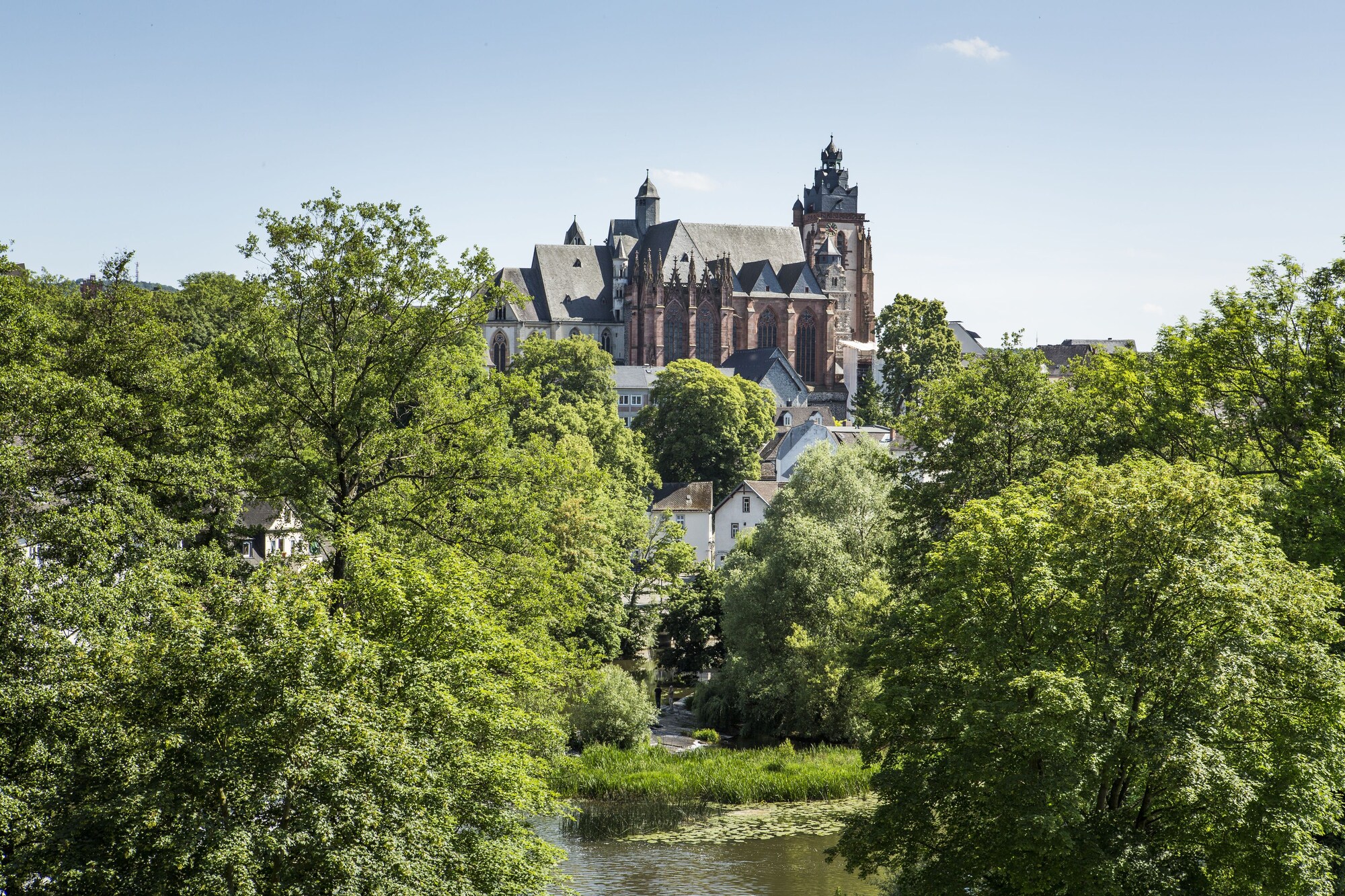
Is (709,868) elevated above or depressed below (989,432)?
below

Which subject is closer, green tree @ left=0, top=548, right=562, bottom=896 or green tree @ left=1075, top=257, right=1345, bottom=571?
green tree @ left=0, top=548, right=562, bottom=896

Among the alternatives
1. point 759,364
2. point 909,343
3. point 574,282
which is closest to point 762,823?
point 909,343

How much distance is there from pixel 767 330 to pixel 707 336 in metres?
6.73

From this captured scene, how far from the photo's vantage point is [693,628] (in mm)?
55875

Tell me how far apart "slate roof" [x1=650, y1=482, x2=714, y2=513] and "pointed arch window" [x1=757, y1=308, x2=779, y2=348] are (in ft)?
180

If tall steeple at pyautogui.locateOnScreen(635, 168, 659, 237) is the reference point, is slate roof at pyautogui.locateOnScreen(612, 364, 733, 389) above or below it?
below

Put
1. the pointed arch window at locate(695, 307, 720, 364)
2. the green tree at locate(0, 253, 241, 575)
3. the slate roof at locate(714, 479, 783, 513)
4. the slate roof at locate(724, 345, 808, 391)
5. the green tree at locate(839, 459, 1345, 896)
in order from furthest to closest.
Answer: the pointed arch window at locate(695, 307, 720, 364) → the slate roof at locate(724, 345, 808, 391) → the slate roof at locate(714, 479, 783, 513) → the green tree at locate(0, 253, 241, 575) → the green tree at locate(839, 459, 1345, 896)

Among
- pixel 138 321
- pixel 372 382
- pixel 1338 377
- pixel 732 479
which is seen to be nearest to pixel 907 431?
pixel 1338 377

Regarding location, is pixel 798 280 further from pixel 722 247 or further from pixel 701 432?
pixel 701 432

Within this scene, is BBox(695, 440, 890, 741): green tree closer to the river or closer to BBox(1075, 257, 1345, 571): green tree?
the river

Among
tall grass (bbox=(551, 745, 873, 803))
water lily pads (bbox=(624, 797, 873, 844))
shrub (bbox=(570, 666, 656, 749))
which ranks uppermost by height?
shrub (bbox=(570, 666, 656, 749))

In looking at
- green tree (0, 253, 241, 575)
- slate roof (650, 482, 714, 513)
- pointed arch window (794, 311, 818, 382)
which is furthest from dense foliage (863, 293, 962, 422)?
green tree (0, 253, 241, 575)

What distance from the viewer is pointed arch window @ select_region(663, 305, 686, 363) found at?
134 m

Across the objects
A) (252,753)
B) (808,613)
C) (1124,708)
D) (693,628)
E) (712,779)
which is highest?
(252,753)
